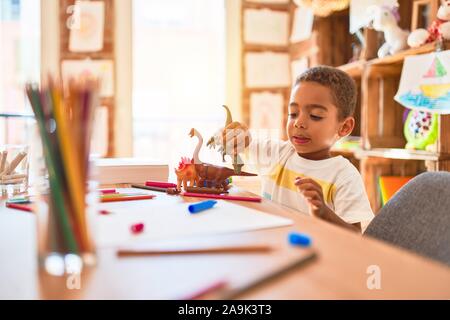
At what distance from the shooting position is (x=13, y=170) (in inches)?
37.1

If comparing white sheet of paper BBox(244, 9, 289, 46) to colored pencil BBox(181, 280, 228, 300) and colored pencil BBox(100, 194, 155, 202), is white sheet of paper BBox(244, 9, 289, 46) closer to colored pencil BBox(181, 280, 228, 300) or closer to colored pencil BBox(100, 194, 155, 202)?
colored pencil BBox(100, 194, 155, 202)

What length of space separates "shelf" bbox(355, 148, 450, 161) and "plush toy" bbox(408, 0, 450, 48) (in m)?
0.41

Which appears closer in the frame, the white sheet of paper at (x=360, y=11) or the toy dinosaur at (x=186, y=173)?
the toy dinosaur at (x=186, y=173)

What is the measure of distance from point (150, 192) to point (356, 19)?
1.70m

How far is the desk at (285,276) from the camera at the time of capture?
0.35 metres

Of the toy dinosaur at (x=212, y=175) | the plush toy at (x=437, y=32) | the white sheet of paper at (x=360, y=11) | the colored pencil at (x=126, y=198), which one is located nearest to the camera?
the colored pencil at (x=126, y=198)

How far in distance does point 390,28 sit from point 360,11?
28 cm

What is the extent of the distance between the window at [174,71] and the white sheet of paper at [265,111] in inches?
8.2

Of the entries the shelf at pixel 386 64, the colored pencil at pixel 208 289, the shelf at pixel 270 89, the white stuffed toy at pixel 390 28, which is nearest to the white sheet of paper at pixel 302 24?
the shelf at pixel 270 89

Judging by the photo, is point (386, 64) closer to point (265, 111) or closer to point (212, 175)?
point (265, 111)

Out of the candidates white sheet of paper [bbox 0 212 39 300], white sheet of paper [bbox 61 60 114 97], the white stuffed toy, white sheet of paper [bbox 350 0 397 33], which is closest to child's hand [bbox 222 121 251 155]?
white sheet of paper [bbox 0 212 39 300]

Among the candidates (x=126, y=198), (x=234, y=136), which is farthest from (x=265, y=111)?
(x=126, y=198)

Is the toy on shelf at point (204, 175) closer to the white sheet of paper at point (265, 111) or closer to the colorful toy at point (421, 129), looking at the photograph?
the colorful toy at point (421, 129)
